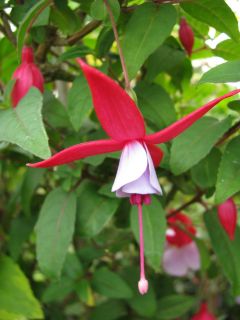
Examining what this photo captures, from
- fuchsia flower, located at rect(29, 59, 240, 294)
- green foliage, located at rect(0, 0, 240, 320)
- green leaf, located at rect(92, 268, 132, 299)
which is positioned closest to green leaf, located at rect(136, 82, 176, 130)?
green foliage, located at rect(0, 0, 240, 320)

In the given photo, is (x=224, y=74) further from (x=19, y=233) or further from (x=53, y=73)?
(x=19, y=233)

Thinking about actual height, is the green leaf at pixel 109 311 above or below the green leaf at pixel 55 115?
below

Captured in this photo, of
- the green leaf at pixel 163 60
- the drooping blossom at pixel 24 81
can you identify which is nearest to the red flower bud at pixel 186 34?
the green leaf at pixel 163 60

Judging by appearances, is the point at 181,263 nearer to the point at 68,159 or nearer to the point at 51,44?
the point at 51,44

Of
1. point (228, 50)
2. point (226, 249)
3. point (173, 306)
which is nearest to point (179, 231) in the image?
point (173, 306)

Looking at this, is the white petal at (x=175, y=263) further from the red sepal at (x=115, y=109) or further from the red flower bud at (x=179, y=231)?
the red sepal at (x=115, y=109)

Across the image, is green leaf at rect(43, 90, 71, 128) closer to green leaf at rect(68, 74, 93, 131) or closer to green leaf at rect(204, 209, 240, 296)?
green leaf at rect(68, 74, 93, 131)
